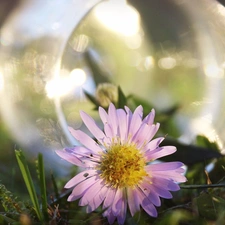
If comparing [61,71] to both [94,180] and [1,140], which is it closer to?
[1,140]

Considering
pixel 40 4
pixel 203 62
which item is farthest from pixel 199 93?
pixel 40 4

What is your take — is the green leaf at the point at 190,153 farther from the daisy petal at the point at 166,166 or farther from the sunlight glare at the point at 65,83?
the sunlight glare at the point at 65,83

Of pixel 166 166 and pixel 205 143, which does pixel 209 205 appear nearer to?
pixel 166 166

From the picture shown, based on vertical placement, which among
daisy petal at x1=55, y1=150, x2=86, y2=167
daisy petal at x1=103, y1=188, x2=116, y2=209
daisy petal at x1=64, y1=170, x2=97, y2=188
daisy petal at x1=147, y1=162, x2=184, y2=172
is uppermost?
daisy petal at x1=55, y1=150, x2=86, y2=167

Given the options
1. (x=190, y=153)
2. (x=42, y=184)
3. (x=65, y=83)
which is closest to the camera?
(x=42, y=184)

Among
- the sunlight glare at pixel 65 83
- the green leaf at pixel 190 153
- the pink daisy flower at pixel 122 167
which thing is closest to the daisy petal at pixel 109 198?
the pink daisy flower at pixel 122 167

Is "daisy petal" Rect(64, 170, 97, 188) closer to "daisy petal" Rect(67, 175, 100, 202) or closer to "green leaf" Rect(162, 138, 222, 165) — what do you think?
"daisy petal" Rect(67, 175, 100, 202)

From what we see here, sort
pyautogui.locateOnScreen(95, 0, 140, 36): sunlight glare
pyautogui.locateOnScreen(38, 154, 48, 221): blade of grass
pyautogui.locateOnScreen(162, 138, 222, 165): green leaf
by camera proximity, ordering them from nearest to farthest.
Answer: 1. pyautogui.locateOnScreen(38, 154, 48, 221): blade of grass
2. pyautogui.locateOnScreen(162, 138, 222, 165): green leaf
3. pyautogui.locateOnScreen(95, 0, 140, 36): sunlight glare

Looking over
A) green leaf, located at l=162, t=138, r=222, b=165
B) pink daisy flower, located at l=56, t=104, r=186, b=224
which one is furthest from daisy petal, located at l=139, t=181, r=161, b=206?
green leaf, located at l=162, t=138, r=222, b=165

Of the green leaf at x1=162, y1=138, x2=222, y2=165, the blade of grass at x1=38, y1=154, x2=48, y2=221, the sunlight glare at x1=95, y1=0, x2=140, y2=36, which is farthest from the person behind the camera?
the sunlight glare at x1=95, y1=0, x2=140, y2=36

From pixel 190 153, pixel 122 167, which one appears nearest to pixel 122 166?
pixel 122 167
